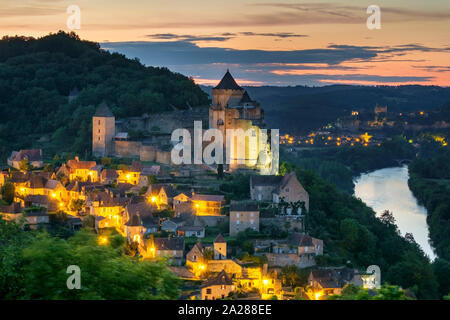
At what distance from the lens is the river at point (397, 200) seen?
38.1 m

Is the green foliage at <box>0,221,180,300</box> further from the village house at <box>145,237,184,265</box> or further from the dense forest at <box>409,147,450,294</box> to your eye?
the dense forest at <box>409,147,450,294</box>

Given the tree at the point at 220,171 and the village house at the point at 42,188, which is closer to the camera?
the village house at the point at 42,188

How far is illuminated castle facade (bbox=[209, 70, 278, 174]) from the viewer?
29828mm

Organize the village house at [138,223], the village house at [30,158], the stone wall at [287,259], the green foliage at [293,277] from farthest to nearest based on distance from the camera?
the village house at [30,158] → the village house at [138,223] → the stone wall at [287,259] → the green foliage at [293,277]

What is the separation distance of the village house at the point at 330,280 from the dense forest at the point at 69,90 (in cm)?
1669

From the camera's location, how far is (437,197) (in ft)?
149

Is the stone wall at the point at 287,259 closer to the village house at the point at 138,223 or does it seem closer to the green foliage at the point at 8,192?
the village house at the point at 138,223

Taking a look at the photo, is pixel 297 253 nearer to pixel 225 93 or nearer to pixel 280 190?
pixel 280 190

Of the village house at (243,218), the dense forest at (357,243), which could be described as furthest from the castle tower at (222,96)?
the village house at (243,218)

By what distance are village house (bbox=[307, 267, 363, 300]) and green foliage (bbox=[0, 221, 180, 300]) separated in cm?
1135

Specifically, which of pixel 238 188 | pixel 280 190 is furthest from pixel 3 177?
pixel 280 190

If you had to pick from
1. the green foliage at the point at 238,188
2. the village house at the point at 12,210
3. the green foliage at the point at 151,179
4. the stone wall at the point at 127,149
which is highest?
the stone wall at the point at 127,149

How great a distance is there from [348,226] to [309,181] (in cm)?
440
